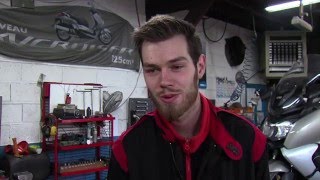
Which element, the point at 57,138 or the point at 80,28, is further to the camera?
the point at 80,28

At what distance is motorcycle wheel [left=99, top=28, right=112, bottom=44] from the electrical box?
3.09m

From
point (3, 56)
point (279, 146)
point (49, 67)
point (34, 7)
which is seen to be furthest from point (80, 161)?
point (279, 146)

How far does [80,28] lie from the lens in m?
3.57

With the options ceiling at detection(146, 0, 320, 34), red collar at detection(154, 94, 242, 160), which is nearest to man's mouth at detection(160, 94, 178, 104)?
red collar at detection(154, 94, 242, 160)

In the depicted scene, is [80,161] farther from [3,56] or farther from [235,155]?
[235,155]

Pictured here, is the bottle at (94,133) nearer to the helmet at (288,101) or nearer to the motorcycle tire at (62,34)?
the motorcycle tire at (62,34)

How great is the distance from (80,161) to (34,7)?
1.59 m

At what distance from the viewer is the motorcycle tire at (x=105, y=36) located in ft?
12.4

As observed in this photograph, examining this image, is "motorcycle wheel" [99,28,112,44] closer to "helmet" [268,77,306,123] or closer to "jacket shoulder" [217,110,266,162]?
"helmet" [268,77,306,123]

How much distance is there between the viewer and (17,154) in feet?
9.34

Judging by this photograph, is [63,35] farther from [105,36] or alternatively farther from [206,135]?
[206,135]

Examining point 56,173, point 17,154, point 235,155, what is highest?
point 235,155

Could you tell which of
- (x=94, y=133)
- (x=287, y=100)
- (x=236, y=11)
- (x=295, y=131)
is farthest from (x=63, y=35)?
(x=236, y=11)

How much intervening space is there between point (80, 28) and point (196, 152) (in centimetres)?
266
